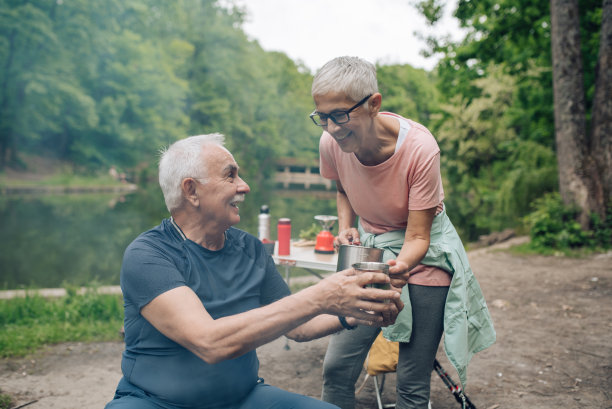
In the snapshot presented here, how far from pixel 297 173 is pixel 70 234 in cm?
5138

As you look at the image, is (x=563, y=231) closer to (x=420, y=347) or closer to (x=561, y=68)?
(x=561, y=68)

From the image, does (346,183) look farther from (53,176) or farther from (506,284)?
(53,176)

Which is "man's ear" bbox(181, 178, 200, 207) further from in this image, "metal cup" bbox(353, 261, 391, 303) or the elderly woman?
"metal cup" bbox(353, 261, 391, 303)

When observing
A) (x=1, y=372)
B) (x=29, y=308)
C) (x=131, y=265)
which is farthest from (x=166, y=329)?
(x=29, y=308)

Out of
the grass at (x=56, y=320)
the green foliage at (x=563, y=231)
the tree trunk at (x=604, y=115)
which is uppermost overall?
the tree trunk at (x=604, y=115)

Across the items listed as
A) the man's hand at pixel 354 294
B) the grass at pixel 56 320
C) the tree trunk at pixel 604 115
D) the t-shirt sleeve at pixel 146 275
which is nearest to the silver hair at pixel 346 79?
the man's hand at pixel 354 294

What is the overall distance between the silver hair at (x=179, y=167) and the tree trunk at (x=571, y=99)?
877cm

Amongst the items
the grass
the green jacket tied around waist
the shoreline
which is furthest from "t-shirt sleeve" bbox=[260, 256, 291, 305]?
the shoreline

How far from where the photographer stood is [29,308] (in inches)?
232

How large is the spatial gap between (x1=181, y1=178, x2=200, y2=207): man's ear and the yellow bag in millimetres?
1634

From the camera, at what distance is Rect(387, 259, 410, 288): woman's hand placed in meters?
2.04

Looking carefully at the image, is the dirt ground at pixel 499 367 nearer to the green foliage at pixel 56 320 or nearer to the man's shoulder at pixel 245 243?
the green foliage at pixel 56 320

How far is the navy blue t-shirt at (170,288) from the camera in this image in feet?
6.15

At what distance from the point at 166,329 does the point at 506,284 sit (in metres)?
6.64
